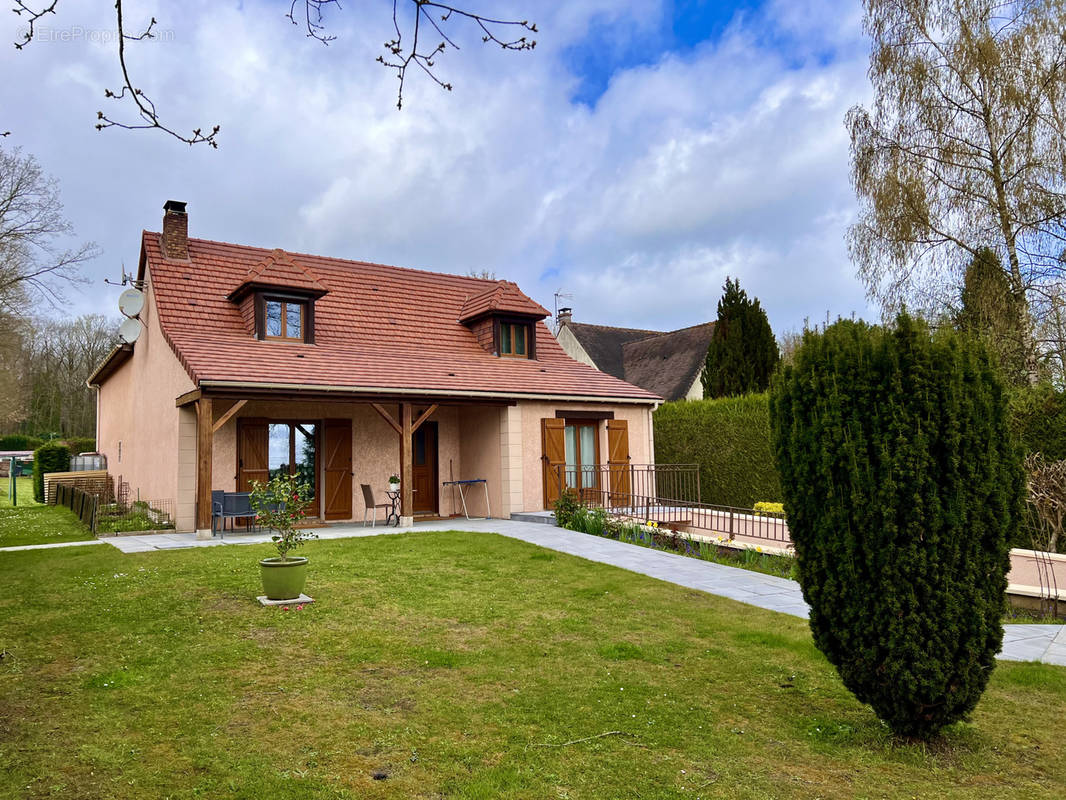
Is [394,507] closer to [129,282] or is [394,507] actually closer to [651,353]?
[129,282]

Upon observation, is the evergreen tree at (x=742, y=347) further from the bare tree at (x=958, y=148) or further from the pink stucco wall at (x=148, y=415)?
the pink stucco wall at (x=148, y=415)

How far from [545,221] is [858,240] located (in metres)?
7.32

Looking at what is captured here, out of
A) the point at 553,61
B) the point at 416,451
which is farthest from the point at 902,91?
the point at 553,61

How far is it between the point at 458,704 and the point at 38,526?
1395cm

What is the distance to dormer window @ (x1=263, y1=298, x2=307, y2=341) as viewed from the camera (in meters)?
15.6

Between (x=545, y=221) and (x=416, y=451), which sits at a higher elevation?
(x=545, y=221)

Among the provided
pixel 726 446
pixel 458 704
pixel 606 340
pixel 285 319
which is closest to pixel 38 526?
pixel 285 319

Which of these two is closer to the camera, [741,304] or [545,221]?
[545,221]

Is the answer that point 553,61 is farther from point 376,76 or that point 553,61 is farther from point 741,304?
point 741,304

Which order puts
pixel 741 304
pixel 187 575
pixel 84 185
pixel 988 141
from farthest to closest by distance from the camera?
1. pixel 741 304
2. pixel 988 141
3. pixel 187 575
4. pixel 84 185

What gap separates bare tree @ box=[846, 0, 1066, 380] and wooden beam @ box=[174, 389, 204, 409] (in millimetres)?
13237

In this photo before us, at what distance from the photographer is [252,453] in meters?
14.7

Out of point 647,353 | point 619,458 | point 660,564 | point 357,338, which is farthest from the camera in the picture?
point 647,353

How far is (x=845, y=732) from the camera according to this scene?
173 inches
